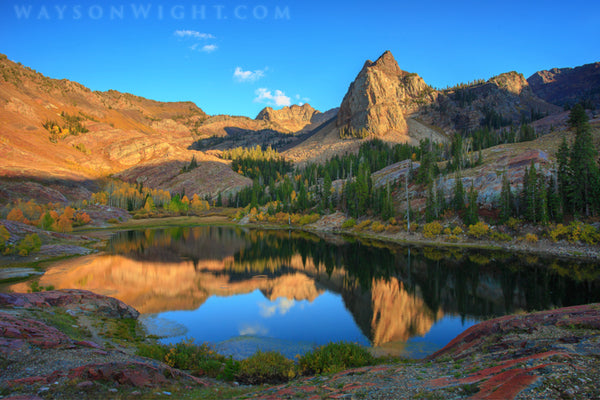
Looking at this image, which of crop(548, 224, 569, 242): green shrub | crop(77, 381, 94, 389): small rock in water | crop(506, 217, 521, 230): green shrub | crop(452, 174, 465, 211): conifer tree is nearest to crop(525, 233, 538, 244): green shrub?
crop(548, 224, 569, 242): green shrub

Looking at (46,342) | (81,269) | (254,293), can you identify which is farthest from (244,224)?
(46,342)

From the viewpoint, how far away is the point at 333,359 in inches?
657

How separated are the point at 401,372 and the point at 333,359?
194 inches

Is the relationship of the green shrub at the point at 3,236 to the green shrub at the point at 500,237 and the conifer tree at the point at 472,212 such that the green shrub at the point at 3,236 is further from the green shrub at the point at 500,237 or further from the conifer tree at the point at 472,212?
the green shrub at the point at 500,237

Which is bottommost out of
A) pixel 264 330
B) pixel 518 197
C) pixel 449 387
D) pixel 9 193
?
pixel 264 330

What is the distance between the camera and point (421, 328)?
80.5ft

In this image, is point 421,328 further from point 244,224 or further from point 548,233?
point 244,224

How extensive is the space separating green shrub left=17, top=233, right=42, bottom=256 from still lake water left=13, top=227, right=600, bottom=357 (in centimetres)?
585

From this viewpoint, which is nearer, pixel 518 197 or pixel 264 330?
pixel 264 330

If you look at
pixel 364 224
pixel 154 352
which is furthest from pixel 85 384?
pixel 364 224

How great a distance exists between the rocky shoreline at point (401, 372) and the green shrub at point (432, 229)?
175ft

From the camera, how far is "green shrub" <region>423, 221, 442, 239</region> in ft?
222

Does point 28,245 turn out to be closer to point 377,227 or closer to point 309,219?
point 377,227

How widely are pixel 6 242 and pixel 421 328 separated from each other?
6201 cm
